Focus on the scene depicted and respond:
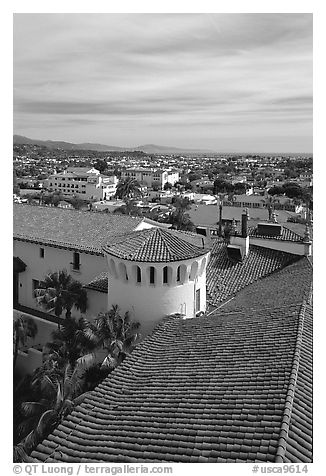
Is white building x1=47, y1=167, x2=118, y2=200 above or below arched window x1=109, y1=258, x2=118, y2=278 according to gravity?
above

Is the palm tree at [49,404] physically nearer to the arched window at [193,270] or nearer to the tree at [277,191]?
the arched window at [193,270]

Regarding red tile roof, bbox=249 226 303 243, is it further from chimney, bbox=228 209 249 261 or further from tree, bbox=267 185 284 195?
tree, bbox=267 185 284 195

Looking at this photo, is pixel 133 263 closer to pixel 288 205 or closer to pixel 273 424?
pixel 273 424

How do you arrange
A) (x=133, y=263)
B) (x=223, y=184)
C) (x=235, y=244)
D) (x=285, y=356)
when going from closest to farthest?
(x=285, y=356)
(x=133, y=263)
(x=235, y=244)
(x=223, y=184)

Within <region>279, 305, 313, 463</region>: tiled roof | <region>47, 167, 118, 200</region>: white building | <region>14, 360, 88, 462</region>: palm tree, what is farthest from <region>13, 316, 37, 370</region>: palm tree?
<region>47, 167, 118, 200</region>: white building

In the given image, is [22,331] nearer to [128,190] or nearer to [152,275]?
[152,275]

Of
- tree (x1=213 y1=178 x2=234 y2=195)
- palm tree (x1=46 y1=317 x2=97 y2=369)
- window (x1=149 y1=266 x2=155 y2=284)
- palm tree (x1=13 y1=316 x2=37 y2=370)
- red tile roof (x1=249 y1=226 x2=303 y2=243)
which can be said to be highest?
tree (x1=213 y1=178 x2=234 y2=195)

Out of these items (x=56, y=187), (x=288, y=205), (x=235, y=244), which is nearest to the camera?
(x=235, y=244)

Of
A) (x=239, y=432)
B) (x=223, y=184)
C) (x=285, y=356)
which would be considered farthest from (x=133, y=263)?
(x=223, y=184)
